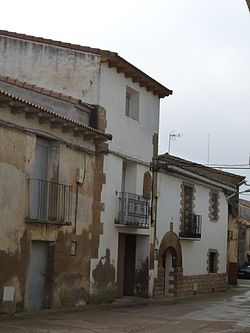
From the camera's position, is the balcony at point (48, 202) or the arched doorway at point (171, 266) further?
the arched doorway at point (171, 266)

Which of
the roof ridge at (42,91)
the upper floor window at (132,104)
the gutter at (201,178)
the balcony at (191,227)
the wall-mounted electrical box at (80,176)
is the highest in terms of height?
the upper floor window at (132,104)

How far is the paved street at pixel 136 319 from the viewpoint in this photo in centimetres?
1247

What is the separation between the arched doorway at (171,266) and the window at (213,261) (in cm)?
368

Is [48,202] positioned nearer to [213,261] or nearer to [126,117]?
[126,117]

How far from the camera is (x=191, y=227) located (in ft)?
80.5

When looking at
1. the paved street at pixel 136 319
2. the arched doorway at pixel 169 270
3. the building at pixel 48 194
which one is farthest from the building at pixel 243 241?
the building at pixel 48 194

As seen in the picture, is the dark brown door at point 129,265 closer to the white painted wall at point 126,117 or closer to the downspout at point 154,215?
the downspout at point 154,215

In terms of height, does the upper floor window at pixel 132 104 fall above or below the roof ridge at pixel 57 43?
below

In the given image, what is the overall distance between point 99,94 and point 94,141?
62.7 inches

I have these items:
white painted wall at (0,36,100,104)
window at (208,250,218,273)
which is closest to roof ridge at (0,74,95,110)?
white painted wall at (0,36,100,104)

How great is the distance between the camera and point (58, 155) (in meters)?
15.7

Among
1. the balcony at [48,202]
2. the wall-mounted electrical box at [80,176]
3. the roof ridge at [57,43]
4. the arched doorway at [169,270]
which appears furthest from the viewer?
the arched doorway at [169,270]

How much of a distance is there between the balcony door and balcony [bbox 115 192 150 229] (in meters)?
4.05

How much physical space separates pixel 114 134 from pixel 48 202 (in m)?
4.40
